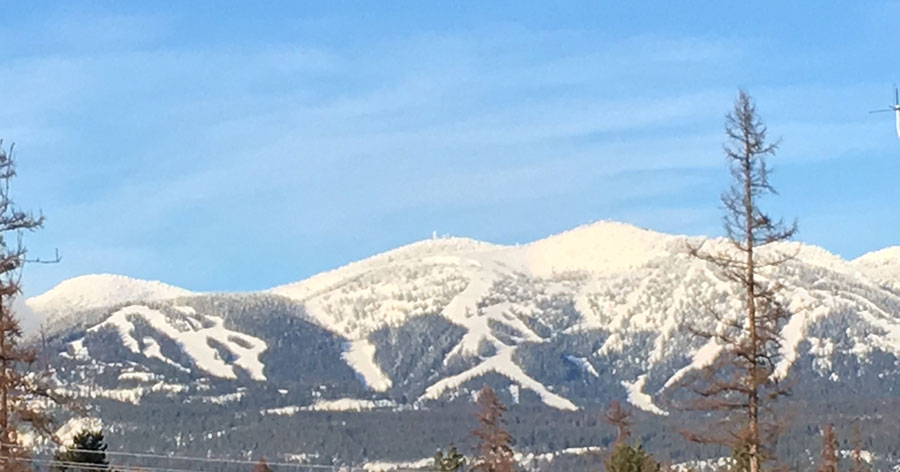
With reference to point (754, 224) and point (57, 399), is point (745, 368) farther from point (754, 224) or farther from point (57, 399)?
point (57, 399)

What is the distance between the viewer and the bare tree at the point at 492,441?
82.8 meters

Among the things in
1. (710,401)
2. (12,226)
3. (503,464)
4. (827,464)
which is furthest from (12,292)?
(827,464)

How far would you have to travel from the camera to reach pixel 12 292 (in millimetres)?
36781

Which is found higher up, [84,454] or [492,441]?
[492,441]

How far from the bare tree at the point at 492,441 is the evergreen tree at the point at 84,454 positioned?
79.5 feet

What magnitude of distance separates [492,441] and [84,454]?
32.0m

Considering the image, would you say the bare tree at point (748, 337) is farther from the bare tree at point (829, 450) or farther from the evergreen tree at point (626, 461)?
the bare tree at point (829, 450)

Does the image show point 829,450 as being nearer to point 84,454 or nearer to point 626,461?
point 626,461

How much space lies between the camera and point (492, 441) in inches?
3300

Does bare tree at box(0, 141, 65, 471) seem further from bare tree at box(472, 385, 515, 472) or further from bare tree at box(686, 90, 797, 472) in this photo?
bare tree at box(472, 385, 515, 472)

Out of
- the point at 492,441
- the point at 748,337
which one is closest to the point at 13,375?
the point at 748,337

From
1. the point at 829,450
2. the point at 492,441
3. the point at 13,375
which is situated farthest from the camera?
the point at 829,450

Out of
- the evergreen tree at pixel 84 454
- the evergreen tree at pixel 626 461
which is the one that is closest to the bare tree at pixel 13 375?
the evergreen tree at pixel 84 454

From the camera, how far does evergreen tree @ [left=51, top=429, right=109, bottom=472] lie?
47312 millimetres
